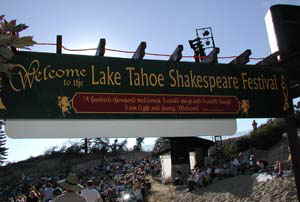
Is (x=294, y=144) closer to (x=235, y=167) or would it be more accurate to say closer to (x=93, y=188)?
(x=93, y=188)

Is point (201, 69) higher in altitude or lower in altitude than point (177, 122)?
higher

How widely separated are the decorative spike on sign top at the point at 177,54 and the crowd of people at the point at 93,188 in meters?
2.76

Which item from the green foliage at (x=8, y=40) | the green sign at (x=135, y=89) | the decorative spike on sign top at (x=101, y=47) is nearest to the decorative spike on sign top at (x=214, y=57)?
the green sign at (x=135, y=89)

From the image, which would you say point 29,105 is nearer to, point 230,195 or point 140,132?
point 140,132

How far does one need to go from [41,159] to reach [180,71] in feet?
120

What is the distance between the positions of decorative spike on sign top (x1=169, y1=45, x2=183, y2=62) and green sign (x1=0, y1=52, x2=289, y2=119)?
0.42 feet

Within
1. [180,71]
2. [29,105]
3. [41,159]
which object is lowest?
[41,159]

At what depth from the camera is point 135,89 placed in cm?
579

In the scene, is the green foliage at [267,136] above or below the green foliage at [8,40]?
below

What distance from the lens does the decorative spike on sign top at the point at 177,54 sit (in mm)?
6051

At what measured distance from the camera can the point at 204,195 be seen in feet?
48.2

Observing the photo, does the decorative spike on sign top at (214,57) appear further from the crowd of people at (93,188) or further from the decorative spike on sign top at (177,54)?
the crowd of people at (93,188)

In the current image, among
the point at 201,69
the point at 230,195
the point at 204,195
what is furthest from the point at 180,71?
the point at 204,195

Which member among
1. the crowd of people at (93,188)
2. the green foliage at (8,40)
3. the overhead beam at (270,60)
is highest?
the overhead beam at (270,60)
